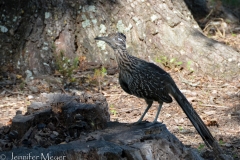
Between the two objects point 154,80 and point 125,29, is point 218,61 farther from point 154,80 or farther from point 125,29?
point 154,80

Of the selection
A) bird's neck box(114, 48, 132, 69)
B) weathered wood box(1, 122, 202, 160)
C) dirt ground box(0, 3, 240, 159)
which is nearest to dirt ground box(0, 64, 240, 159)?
dirt ground box(0, 3, 240, 159)

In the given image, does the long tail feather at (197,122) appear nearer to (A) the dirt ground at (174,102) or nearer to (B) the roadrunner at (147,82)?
(B) the roadrunner at (147,82)

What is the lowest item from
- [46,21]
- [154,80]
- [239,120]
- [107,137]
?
[239,120]

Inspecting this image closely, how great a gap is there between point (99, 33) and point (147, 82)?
3.10 metres

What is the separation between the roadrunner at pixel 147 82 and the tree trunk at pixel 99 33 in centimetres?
266

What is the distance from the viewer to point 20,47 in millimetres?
7984

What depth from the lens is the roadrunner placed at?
5.44 m

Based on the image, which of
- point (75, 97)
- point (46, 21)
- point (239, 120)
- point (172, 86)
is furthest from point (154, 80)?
point (46, 21)

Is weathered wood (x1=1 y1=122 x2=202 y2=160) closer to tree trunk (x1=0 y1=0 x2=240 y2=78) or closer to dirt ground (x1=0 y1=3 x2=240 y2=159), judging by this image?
dirt ground (x1=0 y1=3 x2=240 y2=159)

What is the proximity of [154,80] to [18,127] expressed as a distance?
1575 mm

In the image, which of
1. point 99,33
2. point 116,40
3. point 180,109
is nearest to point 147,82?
point 116,40

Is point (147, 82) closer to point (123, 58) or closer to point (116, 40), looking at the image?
point (123, 58)

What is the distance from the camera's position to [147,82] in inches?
214

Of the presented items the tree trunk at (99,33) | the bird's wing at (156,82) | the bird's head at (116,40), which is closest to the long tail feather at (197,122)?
the bird's wing at (156,82)
